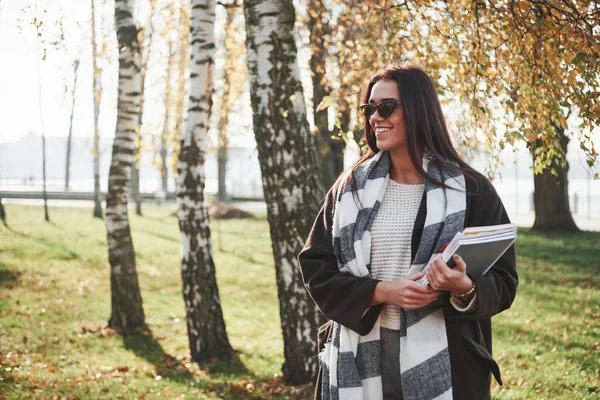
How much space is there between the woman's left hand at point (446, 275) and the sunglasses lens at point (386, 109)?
71cm

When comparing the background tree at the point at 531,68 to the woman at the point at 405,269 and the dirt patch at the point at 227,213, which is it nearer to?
the woman at the point at 405,269

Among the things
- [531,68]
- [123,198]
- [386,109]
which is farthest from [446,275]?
[123,198]

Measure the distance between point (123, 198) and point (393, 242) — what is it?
7204mm

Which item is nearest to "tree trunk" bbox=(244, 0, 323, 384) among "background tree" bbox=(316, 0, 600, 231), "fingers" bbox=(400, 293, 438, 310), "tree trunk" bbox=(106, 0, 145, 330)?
"background tree" bbox=(316, 0, 600, 231)

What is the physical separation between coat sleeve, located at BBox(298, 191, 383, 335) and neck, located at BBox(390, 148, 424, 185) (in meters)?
0.33

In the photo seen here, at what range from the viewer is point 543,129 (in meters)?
4.98

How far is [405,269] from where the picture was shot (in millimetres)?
2621

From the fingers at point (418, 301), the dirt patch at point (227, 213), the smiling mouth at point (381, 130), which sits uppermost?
the smiling mouth at point (381, 130)

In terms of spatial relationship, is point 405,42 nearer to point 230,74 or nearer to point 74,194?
point 230,74

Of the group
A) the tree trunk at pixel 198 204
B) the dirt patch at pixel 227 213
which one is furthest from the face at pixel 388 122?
the dirt patch at pixel 227 213

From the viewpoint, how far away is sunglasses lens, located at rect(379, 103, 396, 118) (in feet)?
8.85

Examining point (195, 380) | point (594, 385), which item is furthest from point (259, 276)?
point (594, 385)

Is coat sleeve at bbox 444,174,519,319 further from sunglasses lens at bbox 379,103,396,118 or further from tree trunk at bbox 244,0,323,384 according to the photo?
tree trunk at bbox 244,0,323,384

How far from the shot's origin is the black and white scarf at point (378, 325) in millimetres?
2463
